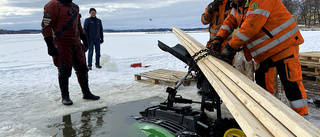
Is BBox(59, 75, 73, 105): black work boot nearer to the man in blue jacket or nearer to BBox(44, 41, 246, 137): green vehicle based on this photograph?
BBox(44, 41, 246, 137): green vehicle

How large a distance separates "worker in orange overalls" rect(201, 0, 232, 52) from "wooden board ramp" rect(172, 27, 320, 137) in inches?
68.7

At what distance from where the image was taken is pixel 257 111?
4.99ft

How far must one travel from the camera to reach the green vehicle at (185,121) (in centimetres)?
240

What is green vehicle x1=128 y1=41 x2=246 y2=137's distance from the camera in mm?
2402

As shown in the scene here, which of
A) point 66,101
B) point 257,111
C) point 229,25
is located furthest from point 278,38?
point 66,101

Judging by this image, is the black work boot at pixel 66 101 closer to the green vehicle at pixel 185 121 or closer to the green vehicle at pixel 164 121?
the green vehicle at pixel 164 121

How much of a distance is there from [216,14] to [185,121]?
2129 mm

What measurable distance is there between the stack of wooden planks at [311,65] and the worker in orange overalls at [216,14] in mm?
1844

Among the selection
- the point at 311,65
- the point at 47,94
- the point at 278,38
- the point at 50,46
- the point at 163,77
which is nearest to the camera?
the point at 278,38

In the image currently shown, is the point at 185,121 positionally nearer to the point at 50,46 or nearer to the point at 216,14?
the point at 216,14

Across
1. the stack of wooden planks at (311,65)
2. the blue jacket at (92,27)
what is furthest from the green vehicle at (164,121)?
the blue jacket at (92,27)

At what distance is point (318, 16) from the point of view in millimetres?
39906

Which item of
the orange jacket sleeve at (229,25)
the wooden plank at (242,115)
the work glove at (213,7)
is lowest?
the wooden plank at (242,115)

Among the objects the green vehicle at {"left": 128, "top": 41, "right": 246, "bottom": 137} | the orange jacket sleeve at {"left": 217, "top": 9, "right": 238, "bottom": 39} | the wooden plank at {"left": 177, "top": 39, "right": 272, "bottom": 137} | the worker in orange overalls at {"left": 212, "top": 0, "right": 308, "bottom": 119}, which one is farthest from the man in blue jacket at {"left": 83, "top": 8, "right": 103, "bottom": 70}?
the wooden plank at {"left": 177, "top": 39, "right": 272, "bottom": 137}
